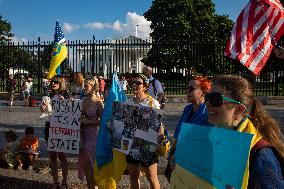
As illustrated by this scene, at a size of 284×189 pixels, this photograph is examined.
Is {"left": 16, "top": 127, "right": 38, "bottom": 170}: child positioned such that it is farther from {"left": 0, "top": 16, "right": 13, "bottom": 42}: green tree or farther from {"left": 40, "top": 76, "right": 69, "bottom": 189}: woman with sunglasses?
{"left": 0, "top": 16, "right": 13, "bottom": 42}: green tree

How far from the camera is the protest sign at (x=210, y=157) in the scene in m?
1.96

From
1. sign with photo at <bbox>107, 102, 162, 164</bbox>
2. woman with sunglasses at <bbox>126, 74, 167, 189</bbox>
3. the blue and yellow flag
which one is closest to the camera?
sign with photo at <bbox>107, 102, 162, 164</bbox>

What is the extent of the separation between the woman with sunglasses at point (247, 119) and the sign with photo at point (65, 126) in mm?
3747

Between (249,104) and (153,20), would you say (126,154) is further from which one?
(153,20)

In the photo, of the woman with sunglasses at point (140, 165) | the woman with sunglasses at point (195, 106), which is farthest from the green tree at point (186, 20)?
the woman with sunglasses at point (195, 106)

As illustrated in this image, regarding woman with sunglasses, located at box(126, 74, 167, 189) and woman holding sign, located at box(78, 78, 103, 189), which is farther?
woman holding sign, located at box(78, 78, 103, 189)

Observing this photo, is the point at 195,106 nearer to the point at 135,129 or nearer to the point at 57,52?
the point at 135,129

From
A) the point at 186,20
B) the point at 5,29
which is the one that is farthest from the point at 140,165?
the point at 5,29

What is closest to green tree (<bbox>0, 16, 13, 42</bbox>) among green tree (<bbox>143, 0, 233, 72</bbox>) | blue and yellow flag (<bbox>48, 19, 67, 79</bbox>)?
green tree (<bbox>143, 0, 233, 72</bbox>)

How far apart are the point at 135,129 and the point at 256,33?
8.28ft

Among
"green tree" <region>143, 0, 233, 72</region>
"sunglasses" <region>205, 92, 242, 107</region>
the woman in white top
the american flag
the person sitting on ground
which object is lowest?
the person sitting on ground

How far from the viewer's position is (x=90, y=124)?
5762 mm

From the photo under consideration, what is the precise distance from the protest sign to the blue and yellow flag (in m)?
8.10

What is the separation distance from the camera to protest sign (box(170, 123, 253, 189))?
1956 mm
